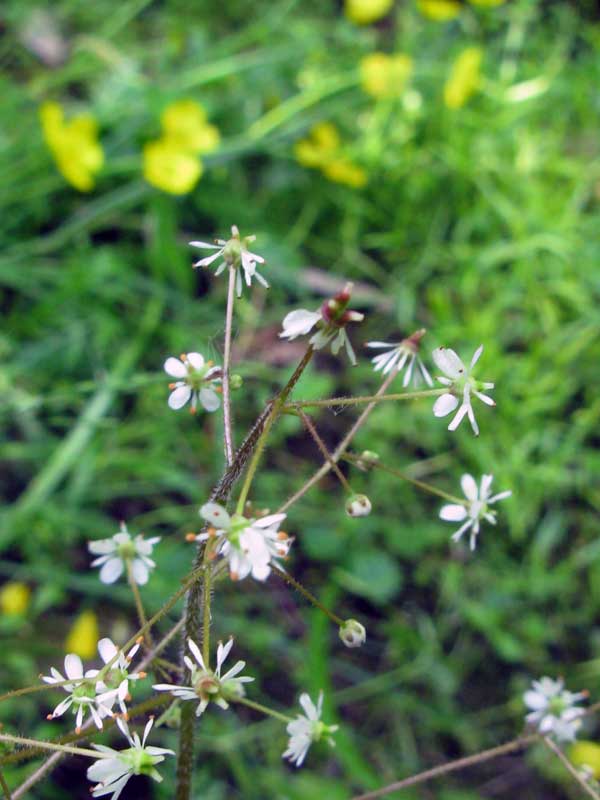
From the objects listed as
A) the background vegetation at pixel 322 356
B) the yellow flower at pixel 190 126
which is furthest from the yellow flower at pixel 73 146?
the yellow flower at pixel 190 126

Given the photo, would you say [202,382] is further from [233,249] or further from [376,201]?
[376,201]

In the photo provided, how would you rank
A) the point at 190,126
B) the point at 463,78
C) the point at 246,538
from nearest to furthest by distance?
the point at 246,538
the point at 190,126
the point at 463,78

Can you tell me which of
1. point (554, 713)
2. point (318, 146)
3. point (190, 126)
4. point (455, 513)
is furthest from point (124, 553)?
point (318, 146)

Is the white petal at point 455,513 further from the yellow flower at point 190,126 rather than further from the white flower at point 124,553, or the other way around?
the yellow flower at point 190,126

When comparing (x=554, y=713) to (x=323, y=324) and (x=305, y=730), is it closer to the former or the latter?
→ (x=305, y=730)

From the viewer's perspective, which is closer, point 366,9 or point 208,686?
point 208,686

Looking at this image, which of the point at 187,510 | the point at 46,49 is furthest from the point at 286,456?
the point at 46,49
